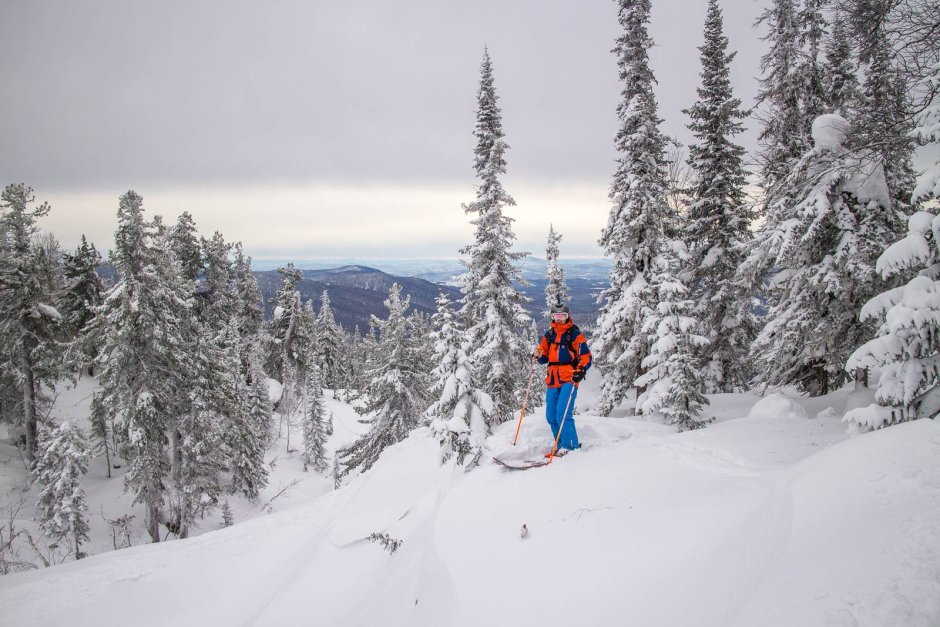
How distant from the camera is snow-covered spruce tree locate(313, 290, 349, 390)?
53.0 metres

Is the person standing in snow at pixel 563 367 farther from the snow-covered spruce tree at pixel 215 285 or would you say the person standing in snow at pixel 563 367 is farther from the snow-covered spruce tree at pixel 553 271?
the snow-covered spruce tree at pixel 215 285

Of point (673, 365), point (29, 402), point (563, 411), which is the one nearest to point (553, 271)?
point (673, 365)

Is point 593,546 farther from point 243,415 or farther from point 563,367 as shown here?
point 243,415

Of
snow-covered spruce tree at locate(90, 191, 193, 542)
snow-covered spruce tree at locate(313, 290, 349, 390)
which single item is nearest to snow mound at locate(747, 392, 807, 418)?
snow-covered spruce tree at locate(90, 191, 193, 542)

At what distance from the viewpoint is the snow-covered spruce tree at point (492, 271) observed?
18000mm

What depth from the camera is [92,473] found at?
2856cm

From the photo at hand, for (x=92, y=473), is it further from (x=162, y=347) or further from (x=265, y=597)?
(x=265, y=597)

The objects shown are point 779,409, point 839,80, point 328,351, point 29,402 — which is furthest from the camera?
point 328,351

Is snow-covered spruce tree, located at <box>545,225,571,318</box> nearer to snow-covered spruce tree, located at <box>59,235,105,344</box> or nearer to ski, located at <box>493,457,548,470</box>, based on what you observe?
ski, located at <box>493,457,548,470</box>

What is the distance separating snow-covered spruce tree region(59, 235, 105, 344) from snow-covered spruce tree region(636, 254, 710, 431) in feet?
124

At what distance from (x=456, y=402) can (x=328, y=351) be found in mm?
50588

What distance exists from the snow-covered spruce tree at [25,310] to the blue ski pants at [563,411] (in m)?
27.0

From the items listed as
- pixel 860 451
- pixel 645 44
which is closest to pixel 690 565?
pixel 860 451

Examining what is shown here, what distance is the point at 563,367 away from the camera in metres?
8.01
